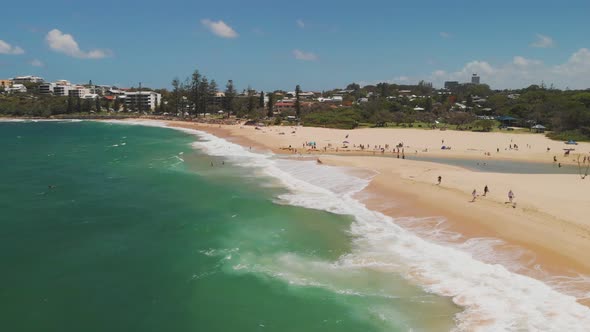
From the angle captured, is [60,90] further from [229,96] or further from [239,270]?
[239,270]

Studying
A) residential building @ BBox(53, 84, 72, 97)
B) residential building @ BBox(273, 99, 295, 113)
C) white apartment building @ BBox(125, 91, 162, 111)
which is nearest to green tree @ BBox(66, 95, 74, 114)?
white apartment building @ BBox(125, 91, 162, 111)

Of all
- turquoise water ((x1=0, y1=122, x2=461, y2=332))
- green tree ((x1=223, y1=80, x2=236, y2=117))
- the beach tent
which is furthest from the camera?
green tree ((x1=223, y1=80, x2=236, y2=117))

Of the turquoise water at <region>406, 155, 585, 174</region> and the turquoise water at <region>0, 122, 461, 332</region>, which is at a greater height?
the turquoise water at <region>406, 155, 585, 174</region>

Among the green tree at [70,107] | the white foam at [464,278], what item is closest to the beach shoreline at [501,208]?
the white foam at [464,278]

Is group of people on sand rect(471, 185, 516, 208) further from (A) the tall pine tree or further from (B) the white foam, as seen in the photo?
(A) the tall pine tree

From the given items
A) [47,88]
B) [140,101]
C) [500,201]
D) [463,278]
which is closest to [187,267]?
[463,278]
